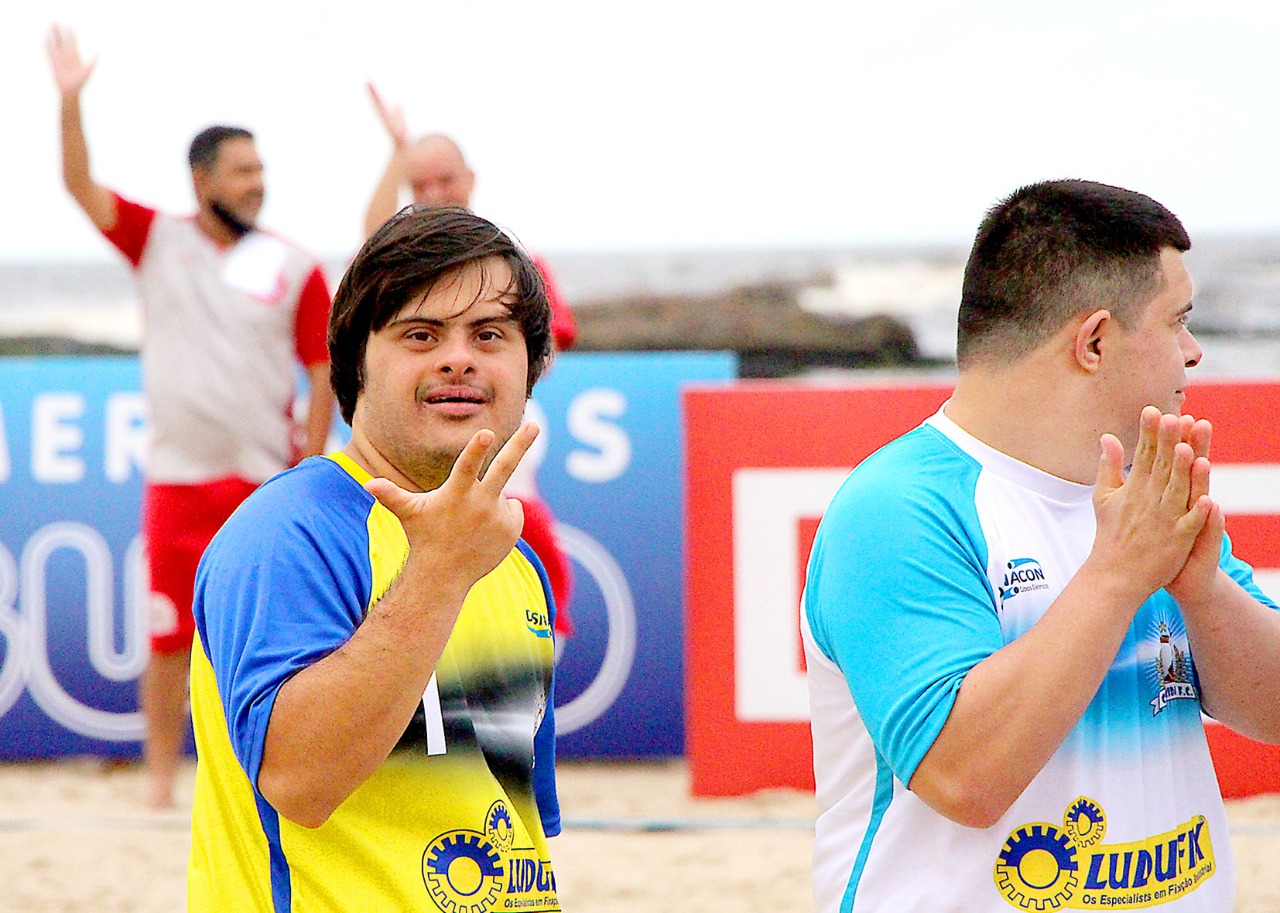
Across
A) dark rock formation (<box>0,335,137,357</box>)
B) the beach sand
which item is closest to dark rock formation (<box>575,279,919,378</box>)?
dark rock formation (<box>0,335,137,357</box>)

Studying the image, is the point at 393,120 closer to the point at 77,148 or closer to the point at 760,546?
the point at 77,148

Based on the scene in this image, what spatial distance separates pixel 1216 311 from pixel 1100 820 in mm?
18513

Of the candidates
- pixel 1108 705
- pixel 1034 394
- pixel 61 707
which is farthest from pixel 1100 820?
pixel 61 707

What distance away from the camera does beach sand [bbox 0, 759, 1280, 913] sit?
4.16m

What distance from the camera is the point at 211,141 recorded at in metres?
4.89

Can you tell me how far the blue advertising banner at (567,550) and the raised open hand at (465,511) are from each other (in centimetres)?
401

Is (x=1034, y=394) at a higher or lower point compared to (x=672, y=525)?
higher

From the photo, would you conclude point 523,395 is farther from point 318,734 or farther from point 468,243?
point 318,734

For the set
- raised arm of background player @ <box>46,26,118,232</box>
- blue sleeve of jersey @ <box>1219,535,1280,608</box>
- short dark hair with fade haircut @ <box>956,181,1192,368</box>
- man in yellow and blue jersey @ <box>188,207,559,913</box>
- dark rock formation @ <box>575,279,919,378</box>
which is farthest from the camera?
dark rock formation @ <box>575,279,919,378</box>

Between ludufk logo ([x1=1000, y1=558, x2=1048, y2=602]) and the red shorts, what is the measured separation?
3.55 meters

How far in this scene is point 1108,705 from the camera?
5.97 ft

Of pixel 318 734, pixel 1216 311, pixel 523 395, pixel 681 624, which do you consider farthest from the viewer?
pixel 1216 311

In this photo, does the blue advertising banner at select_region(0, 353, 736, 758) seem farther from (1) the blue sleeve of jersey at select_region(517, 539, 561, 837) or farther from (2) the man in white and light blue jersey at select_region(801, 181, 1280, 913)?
(2) the man in white and light blue jersey at select_region(801, 181, 1280, 913)

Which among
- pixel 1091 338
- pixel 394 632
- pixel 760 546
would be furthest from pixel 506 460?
pixel 760 546
